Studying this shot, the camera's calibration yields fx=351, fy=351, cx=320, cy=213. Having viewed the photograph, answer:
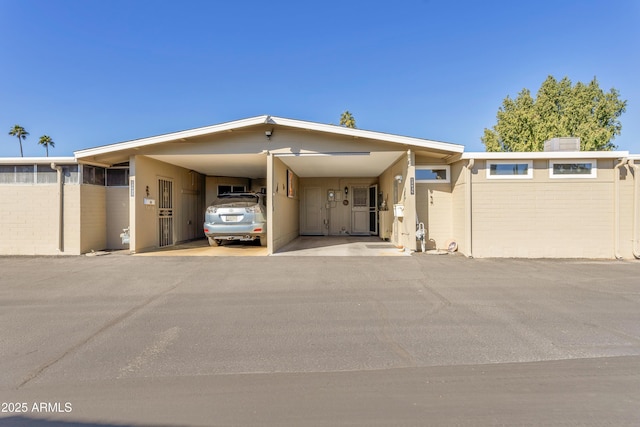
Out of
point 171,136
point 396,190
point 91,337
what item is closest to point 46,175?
point 171,136

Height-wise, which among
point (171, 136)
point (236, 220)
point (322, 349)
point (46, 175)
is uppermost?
point (171, 136)

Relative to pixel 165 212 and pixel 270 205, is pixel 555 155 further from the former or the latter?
pixel 165 212

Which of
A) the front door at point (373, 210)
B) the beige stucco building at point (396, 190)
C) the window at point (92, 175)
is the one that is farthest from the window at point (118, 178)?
the front door at point (373, 210)

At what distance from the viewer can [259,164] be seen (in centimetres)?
1127

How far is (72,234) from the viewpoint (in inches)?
372

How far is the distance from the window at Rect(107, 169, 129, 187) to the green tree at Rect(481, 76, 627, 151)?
77.8 feet

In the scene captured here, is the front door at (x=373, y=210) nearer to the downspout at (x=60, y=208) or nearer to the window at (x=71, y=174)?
the window at (x=71, y=174)

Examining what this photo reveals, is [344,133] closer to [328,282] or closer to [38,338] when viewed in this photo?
[328,282]

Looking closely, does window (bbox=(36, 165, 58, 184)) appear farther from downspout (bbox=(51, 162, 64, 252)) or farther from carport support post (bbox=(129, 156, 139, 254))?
carport support post (bbox=(129, 156, 139, 254))

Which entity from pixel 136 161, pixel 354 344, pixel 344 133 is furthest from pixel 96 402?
pixel 136 161

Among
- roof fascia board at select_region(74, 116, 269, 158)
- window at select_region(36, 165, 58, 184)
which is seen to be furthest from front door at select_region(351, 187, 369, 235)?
window at select_region(36, 165, 58, 184)

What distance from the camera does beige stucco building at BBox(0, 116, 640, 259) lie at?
29.0ft

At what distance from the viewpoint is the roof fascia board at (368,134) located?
28.9 feet

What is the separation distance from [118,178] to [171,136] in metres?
2.96
